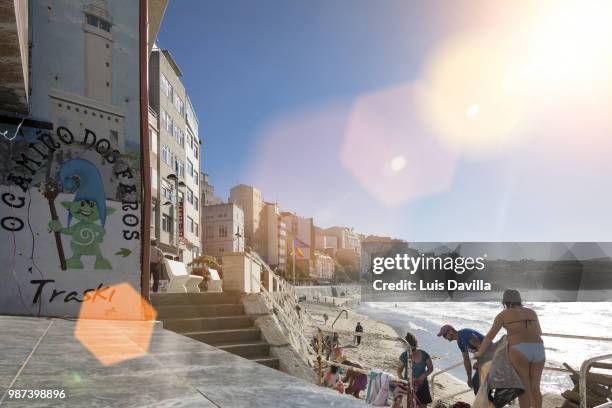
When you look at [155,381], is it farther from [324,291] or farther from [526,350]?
[324,291]

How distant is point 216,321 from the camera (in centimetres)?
888

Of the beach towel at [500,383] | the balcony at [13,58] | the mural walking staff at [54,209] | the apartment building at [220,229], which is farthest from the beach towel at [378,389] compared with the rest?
the apartment building at [220,229]

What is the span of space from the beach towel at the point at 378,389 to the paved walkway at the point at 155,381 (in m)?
3.66

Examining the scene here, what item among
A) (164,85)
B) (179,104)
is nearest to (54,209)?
(164,85)

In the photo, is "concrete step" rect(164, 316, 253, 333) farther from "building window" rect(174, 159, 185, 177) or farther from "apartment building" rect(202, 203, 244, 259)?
"apartment building" rect(202, 203, 244, 259)

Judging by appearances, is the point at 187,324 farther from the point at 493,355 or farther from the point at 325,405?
the point at 325,405

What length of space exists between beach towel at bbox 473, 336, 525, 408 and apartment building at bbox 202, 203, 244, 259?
5711cm

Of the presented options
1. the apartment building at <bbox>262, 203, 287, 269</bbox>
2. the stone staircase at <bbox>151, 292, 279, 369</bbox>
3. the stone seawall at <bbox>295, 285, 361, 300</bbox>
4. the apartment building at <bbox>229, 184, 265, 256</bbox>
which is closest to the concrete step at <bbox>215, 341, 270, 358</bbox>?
the stone staircase at <bbox>151, 292, 279, 369</bbox>

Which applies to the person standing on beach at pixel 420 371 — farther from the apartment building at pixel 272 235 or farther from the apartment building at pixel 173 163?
the apartment building at pixel 272 235

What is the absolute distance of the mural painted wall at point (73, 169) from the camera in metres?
7.36

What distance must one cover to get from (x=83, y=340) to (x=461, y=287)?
172 meters

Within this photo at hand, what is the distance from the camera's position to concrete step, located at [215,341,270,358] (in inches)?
317

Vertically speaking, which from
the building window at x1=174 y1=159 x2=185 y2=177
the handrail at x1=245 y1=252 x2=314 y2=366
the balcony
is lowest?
the handrail at x1=245 y1=252 x2=314 y2=366

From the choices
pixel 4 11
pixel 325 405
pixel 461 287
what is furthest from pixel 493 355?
pixel 461 287
